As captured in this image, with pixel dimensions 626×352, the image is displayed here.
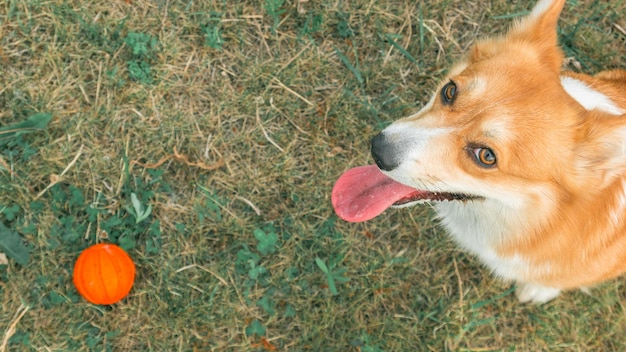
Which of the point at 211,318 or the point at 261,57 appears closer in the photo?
the point at 211,318

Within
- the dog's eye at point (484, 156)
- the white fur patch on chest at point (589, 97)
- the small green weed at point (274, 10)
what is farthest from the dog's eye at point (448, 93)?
the small green weed at point (274, 10)

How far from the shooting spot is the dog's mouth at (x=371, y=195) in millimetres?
2527

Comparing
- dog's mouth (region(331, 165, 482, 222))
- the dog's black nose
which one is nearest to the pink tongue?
dog's mouth (region(331, 165, 482, 222))

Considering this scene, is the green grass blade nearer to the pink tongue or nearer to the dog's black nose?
the pink tongue

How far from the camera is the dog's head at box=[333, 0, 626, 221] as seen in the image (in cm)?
212

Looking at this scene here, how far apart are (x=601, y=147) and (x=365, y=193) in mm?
1185

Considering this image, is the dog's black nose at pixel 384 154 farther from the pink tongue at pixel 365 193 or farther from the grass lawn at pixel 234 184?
the grass lawn at pixel 234 184

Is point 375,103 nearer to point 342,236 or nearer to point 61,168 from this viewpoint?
point 342,236

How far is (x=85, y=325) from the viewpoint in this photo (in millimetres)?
3105

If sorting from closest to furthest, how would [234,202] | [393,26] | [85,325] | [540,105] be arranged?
Result: [540,105], [85,325], [234,202], [393,26]

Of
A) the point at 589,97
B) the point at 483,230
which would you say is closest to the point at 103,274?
the point at 483,230

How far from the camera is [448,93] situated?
7.86 ft

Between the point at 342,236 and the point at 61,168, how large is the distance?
179cm

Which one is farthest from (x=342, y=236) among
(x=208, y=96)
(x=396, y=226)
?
(x=208, y=96)
